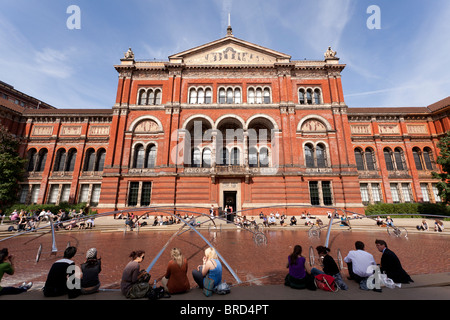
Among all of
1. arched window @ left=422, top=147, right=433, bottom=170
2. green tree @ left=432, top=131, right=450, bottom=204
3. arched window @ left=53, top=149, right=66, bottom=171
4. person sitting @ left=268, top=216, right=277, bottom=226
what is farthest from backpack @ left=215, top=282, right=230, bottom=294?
arched window @ left=422, top=147, right=433, bottom=170

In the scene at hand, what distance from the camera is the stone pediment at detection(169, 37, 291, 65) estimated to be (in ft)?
85.9

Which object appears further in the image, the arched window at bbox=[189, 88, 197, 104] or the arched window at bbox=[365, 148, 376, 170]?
the arched window at bbox=[365, 148, 376, 170]

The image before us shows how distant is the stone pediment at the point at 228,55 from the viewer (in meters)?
26.2

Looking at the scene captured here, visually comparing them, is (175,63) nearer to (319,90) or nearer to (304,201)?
(319,90)

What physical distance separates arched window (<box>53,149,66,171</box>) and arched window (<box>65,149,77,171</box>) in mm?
623

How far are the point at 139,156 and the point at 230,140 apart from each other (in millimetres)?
12395

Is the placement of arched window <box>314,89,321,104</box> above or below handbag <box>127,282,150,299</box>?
above

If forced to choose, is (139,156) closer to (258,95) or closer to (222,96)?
(222,96)

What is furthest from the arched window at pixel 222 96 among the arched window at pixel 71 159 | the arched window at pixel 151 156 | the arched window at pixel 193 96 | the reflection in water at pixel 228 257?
the arched window at pixel 71 159

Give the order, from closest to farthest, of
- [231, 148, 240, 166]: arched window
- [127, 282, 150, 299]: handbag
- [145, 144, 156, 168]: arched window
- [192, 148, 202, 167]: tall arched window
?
[127, 282, 150, 299]: handbag
[145, 144, 156, 168]: arched window
[231, 148, 240, 166]: arched window
[192, 148, 202, 167]: tall arched window

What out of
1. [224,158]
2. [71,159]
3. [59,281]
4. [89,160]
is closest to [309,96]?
[224,158]

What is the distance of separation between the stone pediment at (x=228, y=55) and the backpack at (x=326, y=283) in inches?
1072

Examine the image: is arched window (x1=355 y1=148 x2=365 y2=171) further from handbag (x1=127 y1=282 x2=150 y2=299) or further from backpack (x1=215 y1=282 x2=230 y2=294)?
handbag (x1=127 y1=282 x2=150 y2=299)
